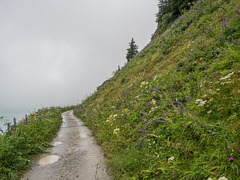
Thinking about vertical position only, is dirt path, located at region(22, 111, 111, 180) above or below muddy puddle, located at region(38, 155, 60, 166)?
below

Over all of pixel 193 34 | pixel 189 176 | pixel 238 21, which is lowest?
pixel 189 176

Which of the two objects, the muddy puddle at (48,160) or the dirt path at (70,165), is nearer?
the dirt path at (70,165)

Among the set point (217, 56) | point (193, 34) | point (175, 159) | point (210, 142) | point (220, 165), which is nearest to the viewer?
point (220, 165)

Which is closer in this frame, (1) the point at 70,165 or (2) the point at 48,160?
(1) the point at 70,165

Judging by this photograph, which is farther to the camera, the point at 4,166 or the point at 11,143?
the point at 11,143

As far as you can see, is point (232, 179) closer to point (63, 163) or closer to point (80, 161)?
point (80, 161)

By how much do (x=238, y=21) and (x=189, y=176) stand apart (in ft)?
19.1

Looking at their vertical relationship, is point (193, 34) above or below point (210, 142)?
above

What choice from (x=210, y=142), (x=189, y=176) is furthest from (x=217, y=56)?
(x=189, y=176)

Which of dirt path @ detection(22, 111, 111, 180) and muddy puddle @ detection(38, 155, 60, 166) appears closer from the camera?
dirt path @ detection(22, 111, 111, 180)

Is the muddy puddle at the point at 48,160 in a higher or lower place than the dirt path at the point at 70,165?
higher

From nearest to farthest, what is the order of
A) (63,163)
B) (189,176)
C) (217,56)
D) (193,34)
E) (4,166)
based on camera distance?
(189,176)
(4,166)
(63,163)
(217,56)
(193,34)

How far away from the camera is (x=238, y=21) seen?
17.0 feet

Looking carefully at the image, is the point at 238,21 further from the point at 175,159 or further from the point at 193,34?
the point at 175,159
